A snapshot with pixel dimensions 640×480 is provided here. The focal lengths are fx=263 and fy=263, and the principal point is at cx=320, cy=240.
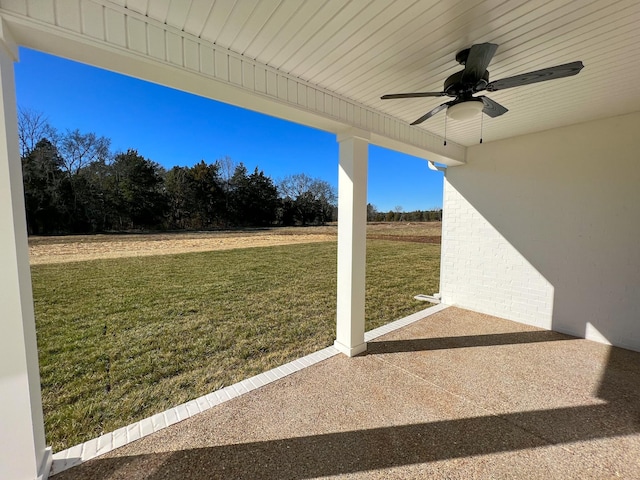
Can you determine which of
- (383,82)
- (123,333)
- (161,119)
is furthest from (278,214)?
(383,82)

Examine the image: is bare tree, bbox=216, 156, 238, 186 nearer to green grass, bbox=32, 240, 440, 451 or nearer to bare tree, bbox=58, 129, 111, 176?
bare tree, bbox=58, 129, 111, 176

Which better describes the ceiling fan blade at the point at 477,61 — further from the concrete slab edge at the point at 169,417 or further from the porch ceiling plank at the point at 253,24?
the concrete slab edge at the point at 169,417

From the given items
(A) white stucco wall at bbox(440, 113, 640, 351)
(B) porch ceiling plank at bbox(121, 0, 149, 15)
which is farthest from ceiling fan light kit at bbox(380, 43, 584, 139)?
(A) white stucco wall at bbox(440, 113, 640, 351)

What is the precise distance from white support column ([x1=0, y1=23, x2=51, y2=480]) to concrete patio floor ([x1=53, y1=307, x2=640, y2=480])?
0.31 metres

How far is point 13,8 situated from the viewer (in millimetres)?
1140

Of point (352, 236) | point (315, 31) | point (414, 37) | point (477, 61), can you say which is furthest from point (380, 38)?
point (352, 236)

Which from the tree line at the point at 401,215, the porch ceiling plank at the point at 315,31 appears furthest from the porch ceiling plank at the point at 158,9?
the tree line at the point at 401,215

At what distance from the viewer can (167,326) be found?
3.60 m

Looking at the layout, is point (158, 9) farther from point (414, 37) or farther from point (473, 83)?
point (473, 83)

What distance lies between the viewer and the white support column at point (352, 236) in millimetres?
2547

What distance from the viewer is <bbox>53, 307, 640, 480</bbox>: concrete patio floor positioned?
57.6 inches

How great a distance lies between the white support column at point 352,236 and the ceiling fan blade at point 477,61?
1014mm

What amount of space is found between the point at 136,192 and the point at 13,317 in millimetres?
14037

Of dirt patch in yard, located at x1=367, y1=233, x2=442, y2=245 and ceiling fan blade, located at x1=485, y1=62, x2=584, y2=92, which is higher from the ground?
ceiling fan blade, located at x1=485, y1=62, x2=584, y2=92
